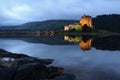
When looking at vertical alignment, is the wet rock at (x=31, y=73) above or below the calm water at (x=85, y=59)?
above

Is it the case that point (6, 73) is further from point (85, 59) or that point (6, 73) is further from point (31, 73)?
point (85, 59)

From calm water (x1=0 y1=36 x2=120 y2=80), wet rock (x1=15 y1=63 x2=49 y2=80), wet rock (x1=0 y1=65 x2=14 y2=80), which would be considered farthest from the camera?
calm water (x1=0 y1=36 x2=120 y2=80)

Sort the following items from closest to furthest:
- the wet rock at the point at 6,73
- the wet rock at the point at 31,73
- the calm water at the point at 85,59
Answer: the wet rock at the point at 6,73, the wet rock at the point at 31,73, the calm water at the point at 85,59

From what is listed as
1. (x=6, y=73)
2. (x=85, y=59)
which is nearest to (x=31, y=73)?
(x=6, y=73)

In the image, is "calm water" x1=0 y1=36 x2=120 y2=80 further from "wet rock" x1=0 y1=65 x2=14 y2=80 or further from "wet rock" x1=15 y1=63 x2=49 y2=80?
"wet rock" x1=0 y1=65 x2=14 y2=80

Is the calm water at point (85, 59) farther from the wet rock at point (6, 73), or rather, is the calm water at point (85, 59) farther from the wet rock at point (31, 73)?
the wet rock at point (6, 73)

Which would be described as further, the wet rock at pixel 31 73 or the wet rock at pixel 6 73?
the wet rock at pixel 31 73

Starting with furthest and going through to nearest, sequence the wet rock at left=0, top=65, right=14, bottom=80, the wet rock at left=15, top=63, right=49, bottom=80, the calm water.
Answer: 1. the calm water
2. the wet rock at left=15, top=63, right=49, bottom=80
3. the wet rock at left=0, top=65, right=14, bottom=80

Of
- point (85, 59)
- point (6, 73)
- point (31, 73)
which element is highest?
point (6, 73)

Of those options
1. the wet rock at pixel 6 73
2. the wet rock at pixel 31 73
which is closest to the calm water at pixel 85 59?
the wet rock at pixel 31 73

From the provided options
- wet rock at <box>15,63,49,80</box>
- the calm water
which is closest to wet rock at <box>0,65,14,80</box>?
wet rock at <box>15,63,49,80</box>

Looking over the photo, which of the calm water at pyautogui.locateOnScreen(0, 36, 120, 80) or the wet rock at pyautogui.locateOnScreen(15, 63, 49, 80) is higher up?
the wet rock at pyautogui.locateOnScreen(15, 63, 49, 80)

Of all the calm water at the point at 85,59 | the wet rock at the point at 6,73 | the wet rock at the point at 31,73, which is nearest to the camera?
the wet rock at the point at 6,73

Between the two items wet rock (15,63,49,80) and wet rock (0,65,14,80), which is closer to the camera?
wet rock (0,65,14,80)
